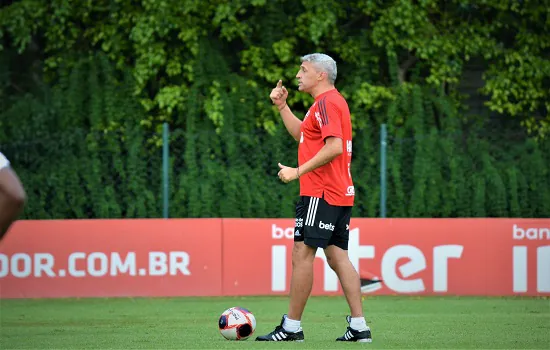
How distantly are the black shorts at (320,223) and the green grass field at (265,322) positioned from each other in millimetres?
716

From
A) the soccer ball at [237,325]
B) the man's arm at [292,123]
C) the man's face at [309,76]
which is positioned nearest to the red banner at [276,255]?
the man's arm at [292,123]

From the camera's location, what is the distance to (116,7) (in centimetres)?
1770

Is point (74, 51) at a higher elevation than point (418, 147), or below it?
higher

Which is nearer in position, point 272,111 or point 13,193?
point 13,193

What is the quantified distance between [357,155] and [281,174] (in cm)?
658

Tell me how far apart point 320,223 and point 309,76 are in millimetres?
1049

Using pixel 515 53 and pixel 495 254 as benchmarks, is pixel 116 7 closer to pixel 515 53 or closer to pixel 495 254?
pixel 515 53

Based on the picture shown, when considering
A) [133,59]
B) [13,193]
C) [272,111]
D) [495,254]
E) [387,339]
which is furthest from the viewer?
[133,59]

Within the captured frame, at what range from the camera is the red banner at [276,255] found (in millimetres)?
13492

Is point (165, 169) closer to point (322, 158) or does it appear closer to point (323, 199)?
point (323, 199)

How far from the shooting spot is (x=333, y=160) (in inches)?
310

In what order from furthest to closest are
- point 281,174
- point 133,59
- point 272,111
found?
point 133,59, point 272,111, point 281,174

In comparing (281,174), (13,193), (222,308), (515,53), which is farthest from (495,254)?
(13,193)

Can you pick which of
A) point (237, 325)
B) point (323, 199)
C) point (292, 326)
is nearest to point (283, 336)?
point (292, 326)
